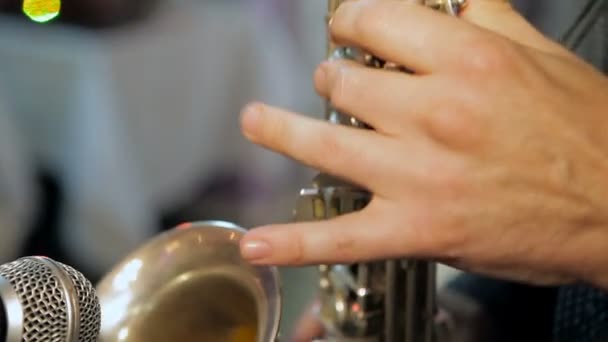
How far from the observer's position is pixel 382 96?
43cm

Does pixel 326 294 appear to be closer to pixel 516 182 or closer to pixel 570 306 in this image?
pixel 570 306

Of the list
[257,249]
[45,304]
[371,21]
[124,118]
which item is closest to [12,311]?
[45,304]

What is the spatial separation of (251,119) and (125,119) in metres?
1.10

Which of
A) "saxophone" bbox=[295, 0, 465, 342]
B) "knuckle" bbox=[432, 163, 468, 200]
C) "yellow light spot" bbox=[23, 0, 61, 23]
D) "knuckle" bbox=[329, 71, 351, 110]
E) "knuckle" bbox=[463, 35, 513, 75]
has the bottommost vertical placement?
"yellow light spot" bbox=[23, 0, 61, 23]

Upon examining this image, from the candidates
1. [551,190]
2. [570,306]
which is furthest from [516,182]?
[570,306]

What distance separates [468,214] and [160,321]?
0.24 meters

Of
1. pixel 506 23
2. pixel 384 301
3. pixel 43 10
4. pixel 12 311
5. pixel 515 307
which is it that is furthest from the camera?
Result: pixel 43 10

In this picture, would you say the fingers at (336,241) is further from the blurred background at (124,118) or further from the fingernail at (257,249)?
the blurred background at (124,118)

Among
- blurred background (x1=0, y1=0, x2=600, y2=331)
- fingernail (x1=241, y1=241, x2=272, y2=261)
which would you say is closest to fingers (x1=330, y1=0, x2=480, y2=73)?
fingernail (x1=241, y1=241, x2=272, y2=261)

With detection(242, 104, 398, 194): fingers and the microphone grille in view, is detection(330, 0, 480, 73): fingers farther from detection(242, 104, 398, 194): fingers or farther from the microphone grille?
the microphone grille

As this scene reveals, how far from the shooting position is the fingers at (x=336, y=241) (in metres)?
0.43

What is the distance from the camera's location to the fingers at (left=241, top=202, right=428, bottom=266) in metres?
0.43

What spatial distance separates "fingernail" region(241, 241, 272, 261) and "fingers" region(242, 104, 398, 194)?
52 millimetres

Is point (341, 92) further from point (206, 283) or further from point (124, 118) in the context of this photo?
point (124, 118)
